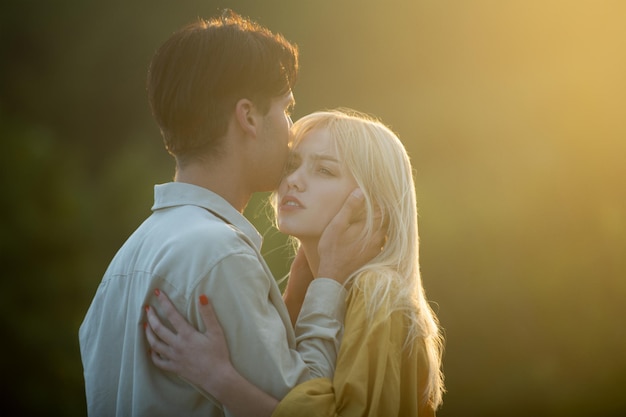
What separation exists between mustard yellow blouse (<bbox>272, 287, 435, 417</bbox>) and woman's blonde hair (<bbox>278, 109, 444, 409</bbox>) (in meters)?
0.08

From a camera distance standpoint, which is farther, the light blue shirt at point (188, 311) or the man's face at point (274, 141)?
the man's face at point (274, 141)

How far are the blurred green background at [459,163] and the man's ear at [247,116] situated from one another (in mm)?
4751

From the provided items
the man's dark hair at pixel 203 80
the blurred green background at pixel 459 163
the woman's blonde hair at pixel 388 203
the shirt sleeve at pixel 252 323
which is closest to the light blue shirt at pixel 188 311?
the shirt sleeve at pixel 252 323

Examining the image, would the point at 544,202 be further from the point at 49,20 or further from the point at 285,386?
the point at 285,386

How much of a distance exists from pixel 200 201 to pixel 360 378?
0.64 m

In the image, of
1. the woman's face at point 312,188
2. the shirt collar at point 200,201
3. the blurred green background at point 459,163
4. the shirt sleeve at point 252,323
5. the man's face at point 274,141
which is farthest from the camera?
the blurred green background at point 459,163

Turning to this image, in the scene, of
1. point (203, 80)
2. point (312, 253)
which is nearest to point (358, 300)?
point (312, 253)

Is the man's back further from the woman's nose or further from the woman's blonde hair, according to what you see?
the woman's blonde hair

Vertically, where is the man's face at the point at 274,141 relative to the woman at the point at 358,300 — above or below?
above

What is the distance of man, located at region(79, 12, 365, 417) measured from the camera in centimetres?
204

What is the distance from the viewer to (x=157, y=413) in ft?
6.73

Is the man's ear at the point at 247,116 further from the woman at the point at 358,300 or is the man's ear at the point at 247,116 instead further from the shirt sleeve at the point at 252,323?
the shirt sleeve at the point at 252,323

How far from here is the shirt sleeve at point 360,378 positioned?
2.07 metres

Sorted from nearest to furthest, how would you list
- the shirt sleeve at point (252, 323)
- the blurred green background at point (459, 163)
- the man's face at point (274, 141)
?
the shirt sleeve at point (252, 323), the man's face at point (274, 141), the blurred green background at point (459, 163)
